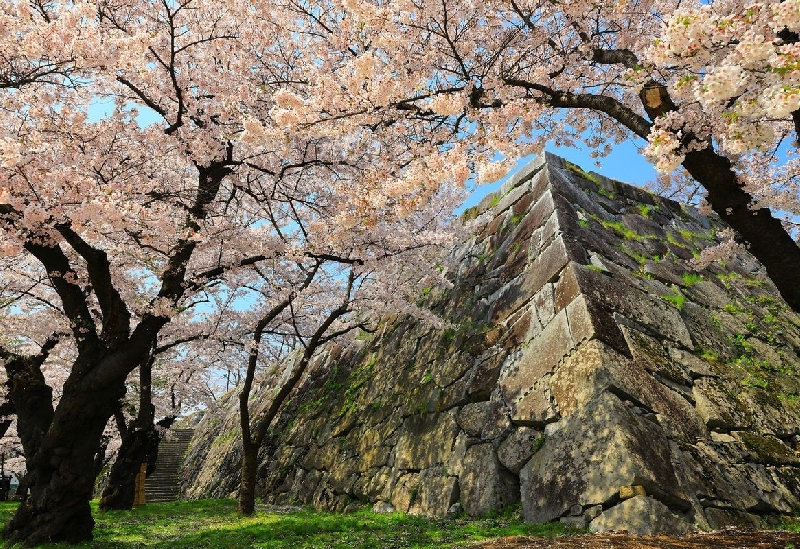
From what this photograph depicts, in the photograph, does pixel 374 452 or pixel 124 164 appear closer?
pixel 124 164

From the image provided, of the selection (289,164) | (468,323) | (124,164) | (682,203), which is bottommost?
(468,323)

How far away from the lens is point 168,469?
75.0 feet

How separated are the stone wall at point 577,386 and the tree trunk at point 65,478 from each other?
15.1 feet

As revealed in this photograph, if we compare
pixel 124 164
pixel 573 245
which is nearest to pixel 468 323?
pixel 573 245

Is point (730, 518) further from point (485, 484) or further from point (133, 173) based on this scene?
point (133, 173)

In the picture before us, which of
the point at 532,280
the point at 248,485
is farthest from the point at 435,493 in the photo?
the point at 248,485

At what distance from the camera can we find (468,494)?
6555mm

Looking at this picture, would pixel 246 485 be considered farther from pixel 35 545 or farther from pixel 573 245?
pixel 573 245

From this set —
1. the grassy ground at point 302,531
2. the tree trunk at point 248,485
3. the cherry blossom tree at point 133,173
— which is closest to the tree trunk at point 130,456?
the grassy ground at point 302,531

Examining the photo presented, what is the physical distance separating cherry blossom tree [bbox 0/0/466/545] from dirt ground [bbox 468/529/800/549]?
3.70m

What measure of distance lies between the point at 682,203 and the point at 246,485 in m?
13.1

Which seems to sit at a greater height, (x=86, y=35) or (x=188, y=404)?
(x=86, y=35)

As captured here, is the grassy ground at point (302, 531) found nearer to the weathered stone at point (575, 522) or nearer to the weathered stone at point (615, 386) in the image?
the weathered stone at point (575, 522)

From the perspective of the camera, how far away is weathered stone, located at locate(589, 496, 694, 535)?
4.50 metres
